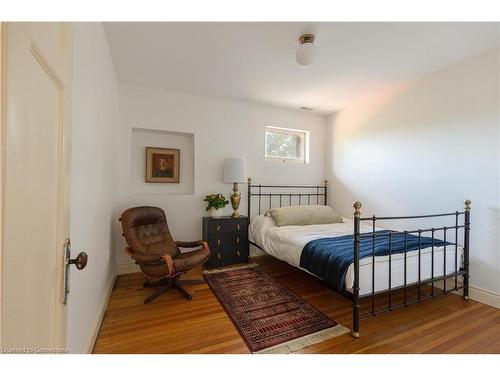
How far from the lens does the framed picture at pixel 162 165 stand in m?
3.33

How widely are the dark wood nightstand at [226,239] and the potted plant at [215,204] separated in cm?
13

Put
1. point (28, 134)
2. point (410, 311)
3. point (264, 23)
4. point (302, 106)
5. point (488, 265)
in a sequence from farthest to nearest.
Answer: point (302, 106) < point (488, 265) < point (410, 311) < point (264, 23) < point (28, 134)

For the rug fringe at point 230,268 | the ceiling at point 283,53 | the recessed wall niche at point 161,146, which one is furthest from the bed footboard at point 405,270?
the recessed wall niche at point 161,146

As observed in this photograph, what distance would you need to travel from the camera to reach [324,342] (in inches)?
67.7

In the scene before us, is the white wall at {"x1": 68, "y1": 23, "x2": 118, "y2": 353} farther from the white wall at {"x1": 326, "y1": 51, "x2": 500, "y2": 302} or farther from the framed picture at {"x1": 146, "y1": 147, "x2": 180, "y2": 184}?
the white wall at {"x1": 326, "y1": 51, "x2": 500, "y2": 302}

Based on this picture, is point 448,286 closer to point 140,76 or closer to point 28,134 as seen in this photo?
point 28,134

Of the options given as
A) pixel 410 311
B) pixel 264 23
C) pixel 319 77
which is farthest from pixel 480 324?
pixel 264 23

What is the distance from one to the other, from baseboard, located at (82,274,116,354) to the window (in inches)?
114

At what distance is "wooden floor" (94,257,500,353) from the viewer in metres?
1.66

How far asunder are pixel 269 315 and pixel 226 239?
4.56ft

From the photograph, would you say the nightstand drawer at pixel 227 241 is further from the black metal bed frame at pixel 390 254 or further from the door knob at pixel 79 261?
the door knob at pixel 79 261

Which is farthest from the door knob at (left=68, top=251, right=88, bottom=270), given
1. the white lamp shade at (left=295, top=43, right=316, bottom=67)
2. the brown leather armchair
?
the white lamp shade at (left=295, top=43, right=316, bottom=67)

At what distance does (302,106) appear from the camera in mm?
3895
